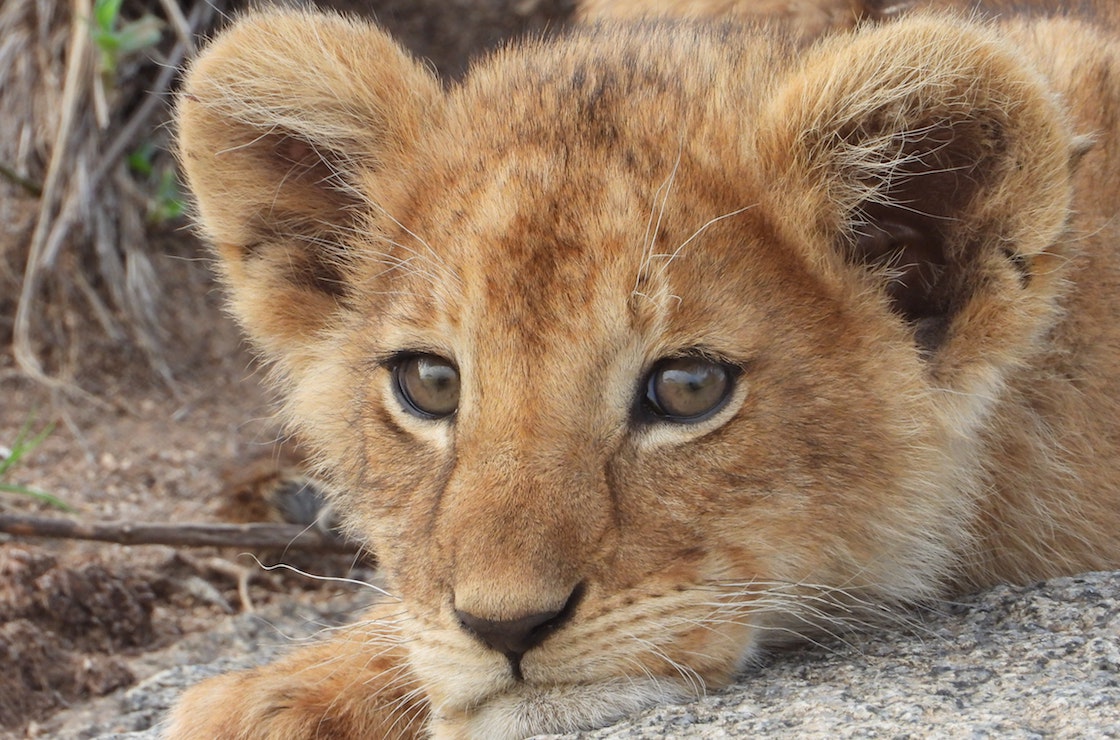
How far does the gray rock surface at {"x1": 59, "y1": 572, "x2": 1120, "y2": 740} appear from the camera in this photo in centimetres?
229

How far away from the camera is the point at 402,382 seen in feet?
9.79

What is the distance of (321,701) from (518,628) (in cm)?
94

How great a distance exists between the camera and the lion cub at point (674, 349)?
8.26 ft

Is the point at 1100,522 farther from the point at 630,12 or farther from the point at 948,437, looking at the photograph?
the point at 630,12

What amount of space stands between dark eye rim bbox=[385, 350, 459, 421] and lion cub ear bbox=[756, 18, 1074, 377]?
0.79m

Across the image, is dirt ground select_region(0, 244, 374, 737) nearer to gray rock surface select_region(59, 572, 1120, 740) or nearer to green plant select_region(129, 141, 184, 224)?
green plant select_region(129, 141, 184, 224)

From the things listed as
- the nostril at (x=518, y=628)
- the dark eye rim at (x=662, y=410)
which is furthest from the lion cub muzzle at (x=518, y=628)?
the dark eye rim at (x=662, y=410)

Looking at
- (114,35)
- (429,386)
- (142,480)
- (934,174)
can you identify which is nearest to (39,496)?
(142,480)

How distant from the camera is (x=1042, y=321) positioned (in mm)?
2729

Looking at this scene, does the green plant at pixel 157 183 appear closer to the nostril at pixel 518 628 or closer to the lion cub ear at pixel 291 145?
the lion cub ear at pixel 291 145

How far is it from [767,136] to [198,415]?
3802 mm

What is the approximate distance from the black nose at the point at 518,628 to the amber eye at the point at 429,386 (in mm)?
563

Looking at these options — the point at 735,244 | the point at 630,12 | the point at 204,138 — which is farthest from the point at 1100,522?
the point at 630,12

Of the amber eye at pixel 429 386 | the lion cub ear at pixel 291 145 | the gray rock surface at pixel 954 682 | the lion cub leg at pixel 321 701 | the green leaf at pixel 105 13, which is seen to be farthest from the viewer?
the green leaf at pixel 105 13
